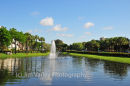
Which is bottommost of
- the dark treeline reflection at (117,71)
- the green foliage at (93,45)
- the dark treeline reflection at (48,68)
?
the dark treeline reflection at (117,71)

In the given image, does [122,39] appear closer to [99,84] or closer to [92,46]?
[92,46]

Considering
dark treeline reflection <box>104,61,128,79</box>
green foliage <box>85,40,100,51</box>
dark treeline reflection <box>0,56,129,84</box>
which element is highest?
green foliage <box>85,40,100,51</box>

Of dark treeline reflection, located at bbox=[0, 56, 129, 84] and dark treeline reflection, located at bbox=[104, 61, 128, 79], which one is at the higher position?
dark treeline reflection, located at bbox=[0, 56, 129, 84]

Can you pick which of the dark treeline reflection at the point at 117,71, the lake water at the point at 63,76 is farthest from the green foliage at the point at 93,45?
the lake water at the point at 63,76

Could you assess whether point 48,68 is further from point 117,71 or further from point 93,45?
point 93,45

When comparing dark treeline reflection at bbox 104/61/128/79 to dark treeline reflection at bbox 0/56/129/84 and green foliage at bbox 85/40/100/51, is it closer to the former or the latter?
dark treeline reflection at bbox 0/56/129/84

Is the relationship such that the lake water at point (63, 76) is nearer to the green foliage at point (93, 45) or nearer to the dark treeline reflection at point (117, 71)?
the dark treeline reflection at point (117, 71)

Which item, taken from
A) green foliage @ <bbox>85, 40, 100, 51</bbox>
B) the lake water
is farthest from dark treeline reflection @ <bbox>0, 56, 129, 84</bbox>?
green foliage @ <bbox>85, 40, 100, 51</bbox>

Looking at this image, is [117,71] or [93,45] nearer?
[117,71]

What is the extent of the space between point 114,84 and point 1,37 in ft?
214

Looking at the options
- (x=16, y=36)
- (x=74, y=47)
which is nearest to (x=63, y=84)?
(x=16, y=36)

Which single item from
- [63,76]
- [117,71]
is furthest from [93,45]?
[63,76]

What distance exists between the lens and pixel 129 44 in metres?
131

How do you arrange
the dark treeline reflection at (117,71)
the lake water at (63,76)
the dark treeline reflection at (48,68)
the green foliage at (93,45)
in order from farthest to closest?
the green foliage at (93,45) → the dark treeline reflection at (117,71) → the dark treeline reflection at (48,68) → the lake water at (63,76)
